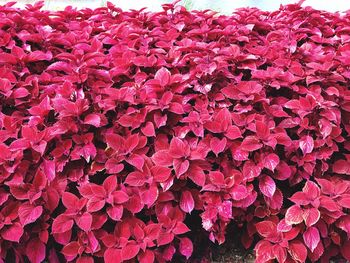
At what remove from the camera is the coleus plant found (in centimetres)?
174

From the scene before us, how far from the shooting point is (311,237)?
176 centimetres

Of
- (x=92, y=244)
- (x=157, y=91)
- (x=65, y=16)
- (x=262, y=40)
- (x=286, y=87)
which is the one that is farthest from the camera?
(x=65, y=16)

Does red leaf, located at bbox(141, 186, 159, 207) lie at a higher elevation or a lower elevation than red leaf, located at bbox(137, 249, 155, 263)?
higher

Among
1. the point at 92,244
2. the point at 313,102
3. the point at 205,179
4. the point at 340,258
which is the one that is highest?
the point at 313,102

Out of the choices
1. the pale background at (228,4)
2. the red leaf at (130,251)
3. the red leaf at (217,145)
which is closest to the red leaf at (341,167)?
the red leaf at (217,145)

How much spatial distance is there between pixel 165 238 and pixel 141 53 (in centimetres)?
79

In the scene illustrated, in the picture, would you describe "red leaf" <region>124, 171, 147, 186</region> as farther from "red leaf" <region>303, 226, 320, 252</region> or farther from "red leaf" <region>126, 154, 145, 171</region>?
"red leaf" <region>303, 226, 320, 252</region>

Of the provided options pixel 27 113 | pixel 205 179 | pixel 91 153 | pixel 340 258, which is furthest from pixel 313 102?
pixel 27 113

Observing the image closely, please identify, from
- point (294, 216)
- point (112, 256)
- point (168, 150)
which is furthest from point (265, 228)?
point (112, 256)

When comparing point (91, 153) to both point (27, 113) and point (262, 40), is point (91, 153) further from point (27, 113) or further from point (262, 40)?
point (262, 40)

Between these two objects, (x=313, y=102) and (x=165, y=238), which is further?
(x=313, y=102)

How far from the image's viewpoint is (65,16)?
2.60 meters

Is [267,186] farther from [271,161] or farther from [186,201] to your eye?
[186,201]

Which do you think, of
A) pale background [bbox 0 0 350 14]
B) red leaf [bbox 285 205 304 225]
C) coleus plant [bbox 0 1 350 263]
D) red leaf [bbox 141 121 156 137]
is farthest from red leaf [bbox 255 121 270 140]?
pale background [bbox 0 0 350 14]
